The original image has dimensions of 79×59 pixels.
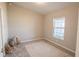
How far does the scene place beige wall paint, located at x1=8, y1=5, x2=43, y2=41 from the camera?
4.65 ft

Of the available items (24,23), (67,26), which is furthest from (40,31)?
(67,26)

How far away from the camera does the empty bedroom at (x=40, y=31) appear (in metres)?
1.42

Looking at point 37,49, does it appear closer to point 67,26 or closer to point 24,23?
point 24,23

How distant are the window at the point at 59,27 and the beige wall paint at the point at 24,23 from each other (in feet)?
0.93

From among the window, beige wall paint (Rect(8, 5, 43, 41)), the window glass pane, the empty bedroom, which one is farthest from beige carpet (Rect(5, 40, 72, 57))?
the window glass pane

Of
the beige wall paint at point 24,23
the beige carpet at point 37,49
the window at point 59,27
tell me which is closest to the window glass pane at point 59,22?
the window at point 59,27

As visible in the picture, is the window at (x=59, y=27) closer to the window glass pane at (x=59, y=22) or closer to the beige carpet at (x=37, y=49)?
the window glass pane at (x=59, y=22)

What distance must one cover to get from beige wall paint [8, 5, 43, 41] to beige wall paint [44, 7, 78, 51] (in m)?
0.15

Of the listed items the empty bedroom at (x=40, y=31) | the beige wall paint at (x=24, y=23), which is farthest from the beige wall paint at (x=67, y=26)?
the beige wall paint at (x=24, y=23)

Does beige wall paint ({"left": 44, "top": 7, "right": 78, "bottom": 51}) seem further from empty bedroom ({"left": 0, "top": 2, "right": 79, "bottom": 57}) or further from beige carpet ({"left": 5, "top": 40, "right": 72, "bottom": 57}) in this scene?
beige carpet ({"left": 5, "top": 40, "right": 72, "bottom": 57})

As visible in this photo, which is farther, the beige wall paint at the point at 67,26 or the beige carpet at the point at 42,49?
the beige carpet at the point at 42,49

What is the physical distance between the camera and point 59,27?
1.47 meters

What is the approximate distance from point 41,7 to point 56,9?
289 millimetres

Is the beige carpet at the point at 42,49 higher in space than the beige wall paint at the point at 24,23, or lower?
lower
